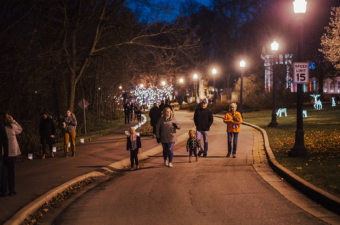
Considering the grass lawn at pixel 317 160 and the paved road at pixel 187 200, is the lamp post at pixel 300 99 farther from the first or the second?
the paved road at pixel 187 200

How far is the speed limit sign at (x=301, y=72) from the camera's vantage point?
11.0 meters

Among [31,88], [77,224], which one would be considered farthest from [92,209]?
[31,88]

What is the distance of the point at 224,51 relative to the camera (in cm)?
6309

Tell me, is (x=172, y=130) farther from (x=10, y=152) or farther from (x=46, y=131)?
(x=46, y=131)

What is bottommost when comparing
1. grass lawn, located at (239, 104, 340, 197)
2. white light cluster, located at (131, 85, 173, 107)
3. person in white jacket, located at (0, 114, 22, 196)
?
grass lawn, located at (239, 104, 340, 197)

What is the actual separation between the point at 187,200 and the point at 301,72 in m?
6.34

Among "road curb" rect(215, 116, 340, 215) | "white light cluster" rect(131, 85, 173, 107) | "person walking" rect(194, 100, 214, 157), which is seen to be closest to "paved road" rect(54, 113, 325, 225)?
"road curb" rect(215, 116, 340, 215)

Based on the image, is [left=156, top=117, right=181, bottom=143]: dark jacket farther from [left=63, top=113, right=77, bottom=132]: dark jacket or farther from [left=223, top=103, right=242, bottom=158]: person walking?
[left=63, top=113, right=77, bottom=132]: dark jacket

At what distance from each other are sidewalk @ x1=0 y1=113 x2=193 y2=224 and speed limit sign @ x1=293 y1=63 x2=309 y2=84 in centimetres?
658

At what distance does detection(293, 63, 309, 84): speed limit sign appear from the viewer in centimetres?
1100

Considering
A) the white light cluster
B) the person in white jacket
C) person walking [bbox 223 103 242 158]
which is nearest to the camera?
the person in white jacket

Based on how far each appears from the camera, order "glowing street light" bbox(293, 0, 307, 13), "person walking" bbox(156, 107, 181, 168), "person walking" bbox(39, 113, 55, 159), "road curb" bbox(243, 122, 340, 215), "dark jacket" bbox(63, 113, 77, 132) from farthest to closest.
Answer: "person walking" bbox(39, 113, 55, 159)
"dark jacket" bbox(63, 113, 77, 132)
"glowing street light" bbox(293, 0, 307, 13)
"person walking" bbox(156, 107, 181, 168)
"road curb" bbox(243, 122, 340, 215)

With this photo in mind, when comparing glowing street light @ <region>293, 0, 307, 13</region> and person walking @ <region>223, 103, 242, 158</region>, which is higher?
glowing street light @ <region>293, 0, 307, 13</region>

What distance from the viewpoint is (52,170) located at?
10.7 metres
